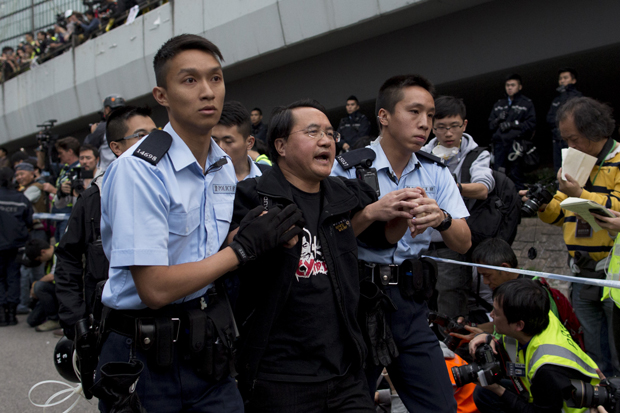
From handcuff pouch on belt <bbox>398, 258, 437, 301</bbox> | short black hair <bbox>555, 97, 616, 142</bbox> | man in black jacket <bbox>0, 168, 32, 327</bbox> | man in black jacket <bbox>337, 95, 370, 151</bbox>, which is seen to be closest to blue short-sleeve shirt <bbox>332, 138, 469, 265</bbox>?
handcuff pouch on belt <bbox>398, 258, 437, 301</bbox>

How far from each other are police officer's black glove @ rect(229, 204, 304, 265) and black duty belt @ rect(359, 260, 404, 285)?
0.90 m

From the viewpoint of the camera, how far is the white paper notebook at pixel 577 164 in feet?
12.0

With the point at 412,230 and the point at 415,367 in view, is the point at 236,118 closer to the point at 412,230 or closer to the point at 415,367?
the point at 412,230

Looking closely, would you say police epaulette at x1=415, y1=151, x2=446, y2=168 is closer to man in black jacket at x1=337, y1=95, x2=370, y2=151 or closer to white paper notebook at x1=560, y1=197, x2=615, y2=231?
white paper notebook at x1=560, y1=197, x2=615, y2=231

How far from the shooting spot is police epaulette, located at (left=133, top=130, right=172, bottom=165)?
6.27 ft

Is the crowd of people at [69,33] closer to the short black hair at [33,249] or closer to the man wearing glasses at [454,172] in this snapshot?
the short black hair at [33,249]

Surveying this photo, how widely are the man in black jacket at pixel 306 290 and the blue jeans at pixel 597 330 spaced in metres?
2.25

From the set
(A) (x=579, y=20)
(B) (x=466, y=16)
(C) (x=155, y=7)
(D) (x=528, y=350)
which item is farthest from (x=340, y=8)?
(D) (x=528, y=350)

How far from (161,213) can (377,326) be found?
4.11ft

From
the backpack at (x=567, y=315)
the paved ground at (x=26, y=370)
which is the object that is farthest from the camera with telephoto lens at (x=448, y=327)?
the paved ground at (x=26, y=370)

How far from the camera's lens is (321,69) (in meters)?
12.3

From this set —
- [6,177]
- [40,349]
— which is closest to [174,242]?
[40,349]

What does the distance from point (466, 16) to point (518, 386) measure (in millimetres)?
7618

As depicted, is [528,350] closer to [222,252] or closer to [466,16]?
[222,252]
